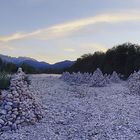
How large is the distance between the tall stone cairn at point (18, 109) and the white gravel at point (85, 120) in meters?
0.19

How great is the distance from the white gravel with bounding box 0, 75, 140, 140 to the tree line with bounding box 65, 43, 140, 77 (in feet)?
53.8

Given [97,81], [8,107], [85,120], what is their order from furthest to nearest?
[97,81], [85,120], [8,107]

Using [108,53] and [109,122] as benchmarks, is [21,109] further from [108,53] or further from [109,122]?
[108,53]

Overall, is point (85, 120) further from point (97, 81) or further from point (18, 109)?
point (97, 81)

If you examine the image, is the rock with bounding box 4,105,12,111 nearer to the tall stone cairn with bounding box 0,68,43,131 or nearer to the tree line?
the tall stone cairn with bounding box 0,68,43,131

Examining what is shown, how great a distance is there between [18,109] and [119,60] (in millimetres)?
24124

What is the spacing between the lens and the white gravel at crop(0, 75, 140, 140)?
8.94m

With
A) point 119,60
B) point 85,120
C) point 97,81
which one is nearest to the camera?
point 85,120

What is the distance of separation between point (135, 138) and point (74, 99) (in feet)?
16.5

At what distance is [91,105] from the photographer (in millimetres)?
12406

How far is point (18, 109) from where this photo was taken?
978cm

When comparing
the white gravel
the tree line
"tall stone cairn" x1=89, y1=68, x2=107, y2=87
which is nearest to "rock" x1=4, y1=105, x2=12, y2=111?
the white gravel

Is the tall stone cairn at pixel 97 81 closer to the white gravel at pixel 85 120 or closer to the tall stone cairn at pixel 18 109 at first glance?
the white gravel at pixel 85 120

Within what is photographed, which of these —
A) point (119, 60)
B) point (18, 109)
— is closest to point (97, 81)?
point (18, 109)
